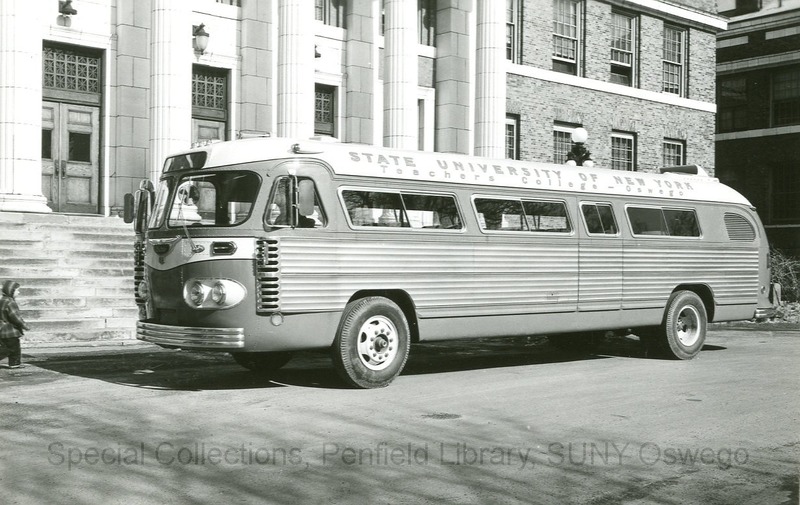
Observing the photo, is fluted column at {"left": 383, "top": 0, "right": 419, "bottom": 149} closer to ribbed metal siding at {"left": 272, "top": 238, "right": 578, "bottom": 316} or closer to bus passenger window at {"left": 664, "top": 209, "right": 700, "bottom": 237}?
bus passenger window at {"left": 664, "top": 209, "right": 700, "bottom": 237}

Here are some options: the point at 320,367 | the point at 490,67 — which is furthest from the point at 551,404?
the point at 490,67

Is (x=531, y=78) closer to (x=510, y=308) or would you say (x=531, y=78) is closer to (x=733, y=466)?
(x=510, y=308)

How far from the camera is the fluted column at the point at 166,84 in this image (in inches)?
766

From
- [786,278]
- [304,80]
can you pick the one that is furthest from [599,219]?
[786,278]

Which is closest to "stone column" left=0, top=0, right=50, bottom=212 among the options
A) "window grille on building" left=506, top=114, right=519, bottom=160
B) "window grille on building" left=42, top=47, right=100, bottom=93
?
"window grille on building" left=42, top=47, right=100, bottom=93

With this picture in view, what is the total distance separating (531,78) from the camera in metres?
28.2

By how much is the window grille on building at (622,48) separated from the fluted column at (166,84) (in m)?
16.3

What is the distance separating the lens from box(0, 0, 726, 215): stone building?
1950 cm

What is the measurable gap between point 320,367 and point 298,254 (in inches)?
123

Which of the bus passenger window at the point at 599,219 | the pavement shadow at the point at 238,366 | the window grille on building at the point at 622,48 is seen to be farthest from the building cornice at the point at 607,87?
the bus passenger window at the point at 599,219

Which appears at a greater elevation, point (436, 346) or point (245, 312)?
point (245, 312)

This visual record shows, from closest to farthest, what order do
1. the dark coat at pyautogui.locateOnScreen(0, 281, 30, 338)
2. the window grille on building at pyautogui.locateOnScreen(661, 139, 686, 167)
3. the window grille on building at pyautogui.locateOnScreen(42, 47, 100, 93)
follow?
the dark coat at pyautogui.locateOnScreen(0, 281, 30, 338) → the window grille on building at pyautogui.locateOnScreen(42, 47, 100, 93) → the window grille on building at pyautogui.locateOnScreen(661, 139, 686, 167)

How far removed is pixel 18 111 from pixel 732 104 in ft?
101

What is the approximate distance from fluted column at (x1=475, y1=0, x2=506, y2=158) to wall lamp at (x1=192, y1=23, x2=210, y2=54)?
25.4 feet
